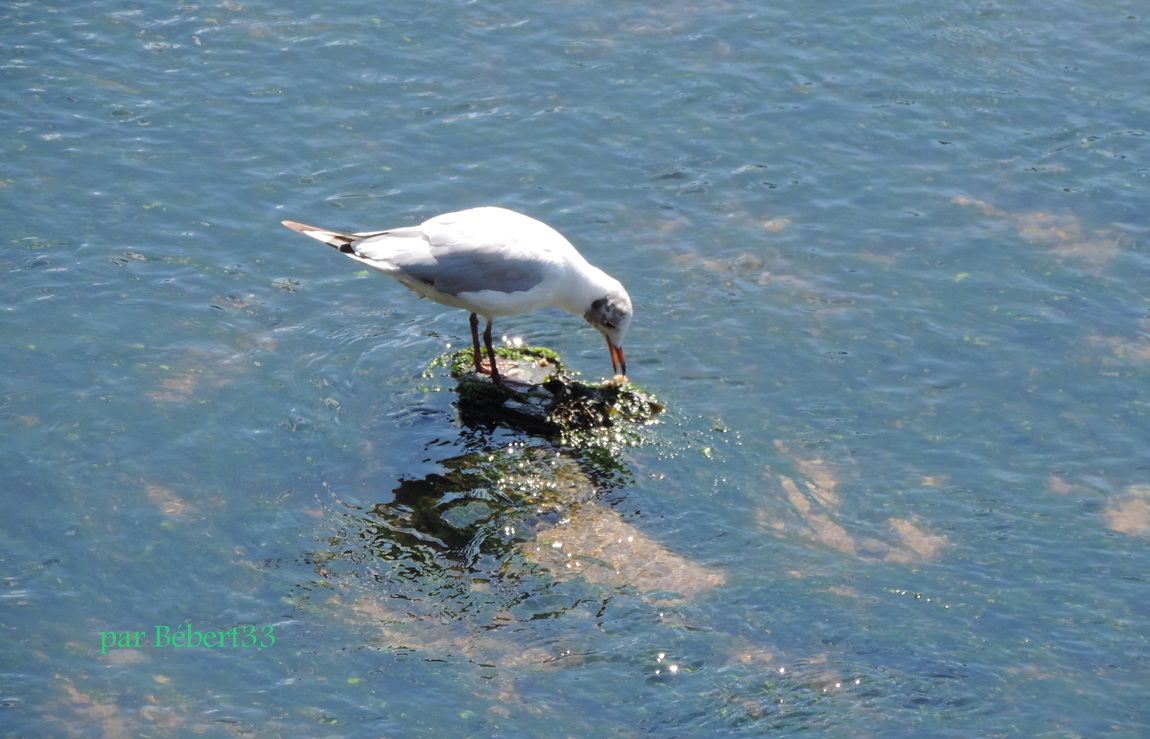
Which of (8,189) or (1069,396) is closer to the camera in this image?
(1069,396)

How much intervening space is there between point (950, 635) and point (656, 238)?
555cm

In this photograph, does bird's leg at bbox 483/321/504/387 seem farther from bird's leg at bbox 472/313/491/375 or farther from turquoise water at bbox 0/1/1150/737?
turquoise water at bbox 0/1/1150/737

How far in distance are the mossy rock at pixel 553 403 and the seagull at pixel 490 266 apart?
0.46 feet

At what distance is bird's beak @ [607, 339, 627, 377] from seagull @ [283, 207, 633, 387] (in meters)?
0.11

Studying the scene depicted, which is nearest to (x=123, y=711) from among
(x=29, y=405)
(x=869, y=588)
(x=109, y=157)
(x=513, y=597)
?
(x=513, y=597)

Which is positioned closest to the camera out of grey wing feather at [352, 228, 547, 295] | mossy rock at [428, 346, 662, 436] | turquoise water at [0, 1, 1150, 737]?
turquoise water at [0, 1, 1150, 737]

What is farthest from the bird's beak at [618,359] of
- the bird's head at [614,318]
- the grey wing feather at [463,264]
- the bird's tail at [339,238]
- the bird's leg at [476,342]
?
the bird's tail at [339,238]

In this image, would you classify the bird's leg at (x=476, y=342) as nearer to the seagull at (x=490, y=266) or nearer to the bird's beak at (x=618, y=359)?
the seagull at (x=490, y=266)

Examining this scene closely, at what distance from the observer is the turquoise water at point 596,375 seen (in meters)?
8.09

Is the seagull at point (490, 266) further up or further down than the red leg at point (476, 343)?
further up

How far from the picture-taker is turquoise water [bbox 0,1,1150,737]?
8.09 metres

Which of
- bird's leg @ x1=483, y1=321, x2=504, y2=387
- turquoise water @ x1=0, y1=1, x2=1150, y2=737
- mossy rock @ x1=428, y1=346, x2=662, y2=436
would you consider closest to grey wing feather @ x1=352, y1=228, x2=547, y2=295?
bird's leg @ x1=483, y1=321, x2=504, y2=387

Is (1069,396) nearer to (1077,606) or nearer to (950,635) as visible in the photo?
(1077,606)

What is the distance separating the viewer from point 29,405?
1010 centimetres
